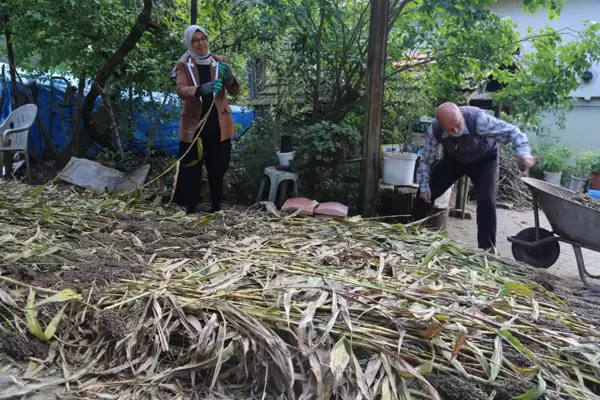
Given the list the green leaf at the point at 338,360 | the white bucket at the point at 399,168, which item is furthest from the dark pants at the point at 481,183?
the green leaf at the point at 338,360

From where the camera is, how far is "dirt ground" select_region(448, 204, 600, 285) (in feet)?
14.7

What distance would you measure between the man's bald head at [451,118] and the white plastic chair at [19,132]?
513 centimetres

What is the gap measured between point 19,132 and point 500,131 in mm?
5938

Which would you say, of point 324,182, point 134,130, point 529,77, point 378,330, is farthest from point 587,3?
point 378,330

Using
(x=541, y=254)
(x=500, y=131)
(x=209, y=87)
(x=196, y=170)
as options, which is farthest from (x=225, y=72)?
(x=541, y=254)

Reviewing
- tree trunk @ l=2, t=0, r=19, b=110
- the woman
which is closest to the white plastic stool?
the woman

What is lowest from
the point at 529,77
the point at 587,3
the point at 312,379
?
the point at 312,379

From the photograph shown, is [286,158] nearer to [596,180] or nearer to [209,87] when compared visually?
[209,87]

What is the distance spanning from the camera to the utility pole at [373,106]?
4836 mm

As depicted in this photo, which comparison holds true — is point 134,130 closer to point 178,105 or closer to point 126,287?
point 178,105

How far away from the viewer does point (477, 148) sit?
4320 millimetres

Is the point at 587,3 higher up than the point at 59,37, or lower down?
higher up

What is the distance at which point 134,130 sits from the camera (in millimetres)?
7254

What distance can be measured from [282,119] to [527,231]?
12.0 feet
